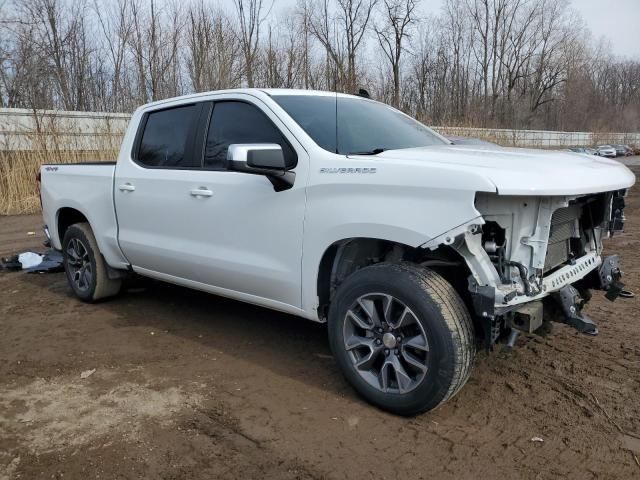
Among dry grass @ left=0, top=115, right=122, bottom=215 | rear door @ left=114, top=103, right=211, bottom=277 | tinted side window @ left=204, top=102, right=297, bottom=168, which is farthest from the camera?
dry grass @ left=0, top=115, right=122, bottom=215

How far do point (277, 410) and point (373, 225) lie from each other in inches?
49.5

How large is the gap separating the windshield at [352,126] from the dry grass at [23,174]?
10.6 m

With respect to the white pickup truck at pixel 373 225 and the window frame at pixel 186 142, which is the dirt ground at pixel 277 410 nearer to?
the white pickup truck at pixel 373 225

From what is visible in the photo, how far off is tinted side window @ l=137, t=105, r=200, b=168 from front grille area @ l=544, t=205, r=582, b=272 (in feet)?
8.46

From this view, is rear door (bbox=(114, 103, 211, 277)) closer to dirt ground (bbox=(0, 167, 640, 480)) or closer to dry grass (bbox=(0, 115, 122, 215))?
dirt ground (bbox=(0, 167, 640, 480))

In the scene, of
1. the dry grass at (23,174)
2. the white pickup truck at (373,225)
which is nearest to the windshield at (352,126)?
the white pickup truck at (373,225)

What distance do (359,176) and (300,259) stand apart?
69cm

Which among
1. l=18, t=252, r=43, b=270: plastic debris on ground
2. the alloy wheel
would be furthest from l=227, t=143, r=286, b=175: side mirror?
l=18, t=252, r=43, b=270: plastic debris on ground

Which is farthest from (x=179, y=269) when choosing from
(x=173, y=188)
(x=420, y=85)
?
(x=420, y=85)

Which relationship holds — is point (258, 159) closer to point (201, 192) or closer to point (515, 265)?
point (201, 192)

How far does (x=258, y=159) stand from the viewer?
10.9ft

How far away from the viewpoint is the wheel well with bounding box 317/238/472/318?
330 centimetres

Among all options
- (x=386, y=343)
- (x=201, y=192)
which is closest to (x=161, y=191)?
(x=201, y=192)

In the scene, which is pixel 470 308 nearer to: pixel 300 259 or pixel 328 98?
pixel 300 259
